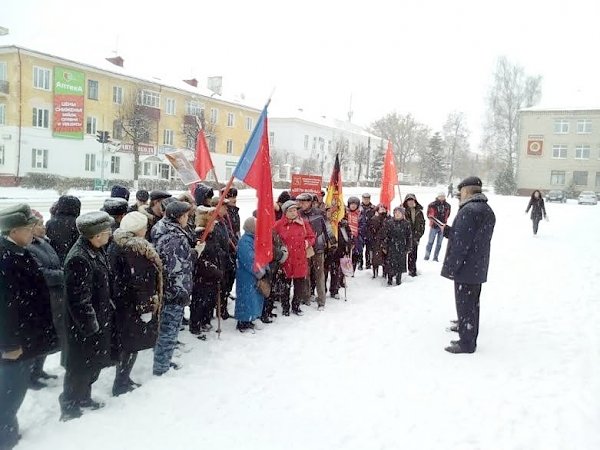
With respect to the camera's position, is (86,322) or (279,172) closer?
(86,322)

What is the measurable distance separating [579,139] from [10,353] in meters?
64.7

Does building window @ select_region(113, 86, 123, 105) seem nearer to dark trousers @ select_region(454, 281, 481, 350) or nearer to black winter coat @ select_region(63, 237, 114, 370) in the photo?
black winter coat @ select_region(63, 237, 114, 370)

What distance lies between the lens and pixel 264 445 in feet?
12.4

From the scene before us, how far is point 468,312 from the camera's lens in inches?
220

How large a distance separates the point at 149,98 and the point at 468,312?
141 ft

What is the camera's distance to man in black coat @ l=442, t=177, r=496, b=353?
5551 millimetres

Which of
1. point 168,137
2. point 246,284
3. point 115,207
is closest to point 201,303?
point 246,284

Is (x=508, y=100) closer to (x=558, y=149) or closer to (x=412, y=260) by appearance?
(x=558, y=149)

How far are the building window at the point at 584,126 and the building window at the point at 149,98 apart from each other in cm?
4815

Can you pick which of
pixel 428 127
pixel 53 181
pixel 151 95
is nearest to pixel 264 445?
pixel 53 181

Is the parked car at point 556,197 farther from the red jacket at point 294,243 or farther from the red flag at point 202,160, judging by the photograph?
the red jacket at point 294,243

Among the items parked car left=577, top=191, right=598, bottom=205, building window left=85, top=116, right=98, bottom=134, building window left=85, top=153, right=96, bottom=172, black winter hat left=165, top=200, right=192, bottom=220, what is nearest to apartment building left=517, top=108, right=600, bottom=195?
parked car left=577, top=191, right=598, bottom=205

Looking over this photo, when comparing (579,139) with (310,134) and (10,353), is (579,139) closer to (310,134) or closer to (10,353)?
(310,134)

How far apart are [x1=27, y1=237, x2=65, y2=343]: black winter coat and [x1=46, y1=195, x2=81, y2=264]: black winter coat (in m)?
0.94
